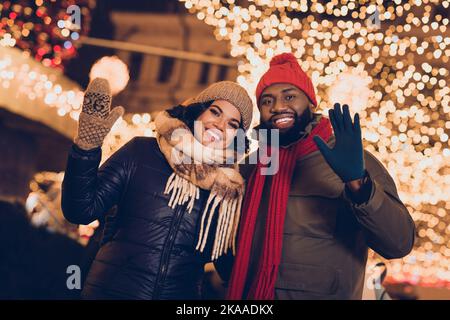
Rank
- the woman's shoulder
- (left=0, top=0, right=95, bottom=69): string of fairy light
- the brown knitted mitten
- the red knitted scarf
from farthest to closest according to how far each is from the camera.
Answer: (left=0, top=0, right=95, bottom=69): string of fairy light → the woman's shoulder → the red knitted scarf → the brown knitted mitten

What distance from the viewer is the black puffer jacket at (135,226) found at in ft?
9.46

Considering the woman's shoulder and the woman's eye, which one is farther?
the woman's eye

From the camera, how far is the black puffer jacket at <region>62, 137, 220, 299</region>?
9.46 feet

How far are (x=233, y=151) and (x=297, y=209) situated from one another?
1.66ft

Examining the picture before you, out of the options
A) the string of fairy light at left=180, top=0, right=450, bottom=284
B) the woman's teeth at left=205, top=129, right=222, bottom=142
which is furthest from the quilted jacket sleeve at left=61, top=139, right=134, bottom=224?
the string of fairy light at left=180, top=0, right=450, bottom=284

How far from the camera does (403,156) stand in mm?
7359

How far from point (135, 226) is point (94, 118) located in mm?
627

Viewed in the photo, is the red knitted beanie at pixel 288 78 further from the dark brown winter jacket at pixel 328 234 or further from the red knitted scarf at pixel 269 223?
the dark brown winter jacket at pixel 328 234

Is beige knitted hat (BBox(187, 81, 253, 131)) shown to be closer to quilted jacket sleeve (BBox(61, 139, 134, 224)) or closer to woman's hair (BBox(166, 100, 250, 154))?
woman's hair (BBox(166, 100, 250, 154))

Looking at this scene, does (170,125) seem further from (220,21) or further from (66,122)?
(66,122)

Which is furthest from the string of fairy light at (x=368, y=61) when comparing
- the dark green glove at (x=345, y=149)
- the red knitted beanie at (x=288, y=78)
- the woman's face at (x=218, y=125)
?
the dark green glove at (x=345, y=149)

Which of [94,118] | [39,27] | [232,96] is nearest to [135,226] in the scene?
[94,118]

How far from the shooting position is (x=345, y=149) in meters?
2.78

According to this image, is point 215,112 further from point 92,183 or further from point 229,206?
point 92,183
